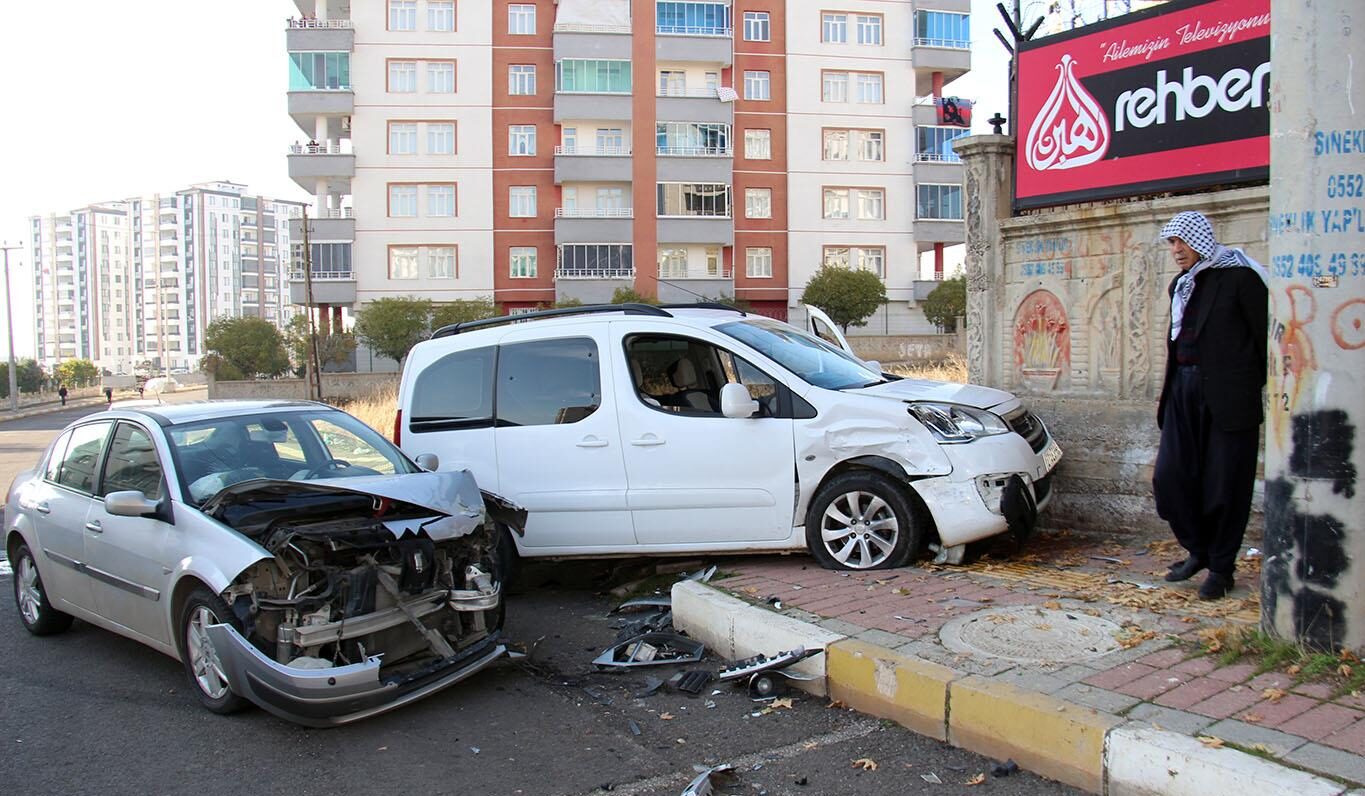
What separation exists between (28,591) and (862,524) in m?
5.40

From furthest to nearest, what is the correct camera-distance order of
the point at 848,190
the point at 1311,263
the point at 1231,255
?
the point at 848,190 < the point at 1231,255 < the point at 1311,263

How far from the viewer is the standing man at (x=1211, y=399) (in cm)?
489

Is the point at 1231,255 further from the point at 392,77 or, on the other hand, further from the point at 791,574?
the point at 392,77

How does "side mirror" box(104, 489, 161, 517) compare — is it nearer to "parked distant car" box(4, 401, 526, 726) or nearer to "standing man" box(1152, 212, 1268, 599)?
"parked distant car" box(4, 401, 526, 726)

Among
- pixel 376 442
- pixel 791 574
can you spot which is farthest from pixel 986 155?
pixel 376 442

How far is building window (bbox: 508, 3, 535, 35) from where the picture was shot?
48156 millimetres

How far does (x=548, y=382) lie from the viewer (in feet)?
22.8

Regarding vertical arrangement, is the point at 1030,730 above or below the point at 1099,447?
below

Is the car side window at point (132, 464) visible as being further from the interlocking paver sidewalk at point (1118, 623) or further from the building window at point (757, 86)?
the building window at point (757, 86)

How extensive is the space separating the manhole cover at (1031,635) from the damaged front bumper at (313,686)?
2.54 m

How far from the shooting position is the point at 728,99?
48.2 meters

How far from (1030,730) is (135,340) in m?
154

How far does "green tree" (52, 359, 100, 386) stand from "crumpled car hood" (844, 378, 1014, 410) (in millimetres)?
85772

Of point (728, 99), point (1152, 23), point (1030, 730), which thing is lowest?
point (1030, 730)
